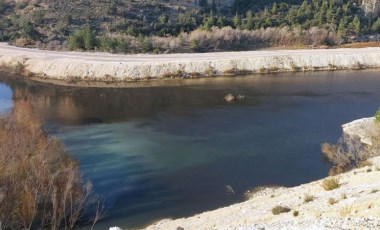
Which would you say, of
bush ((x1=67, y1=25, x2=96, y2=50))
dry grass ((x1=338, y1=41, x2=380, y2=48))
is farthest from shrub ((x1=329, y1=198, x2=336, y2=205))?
dry grass ((x1=338, y1=41, x2=380, y2=48))

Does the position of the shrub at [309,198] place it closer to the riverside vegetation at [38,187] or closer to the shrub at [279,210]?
the shrub at [279,210]

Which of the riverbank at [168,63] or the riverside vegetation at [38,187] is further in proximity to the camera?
the riverbank at [168,63]

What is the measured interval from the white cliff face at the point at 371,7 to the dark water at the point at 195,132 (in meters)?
40.8

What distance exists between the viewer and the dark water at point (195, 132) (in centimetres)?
3256

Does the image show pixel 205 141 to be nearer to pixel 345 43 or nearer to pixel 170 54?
pixel 170 54

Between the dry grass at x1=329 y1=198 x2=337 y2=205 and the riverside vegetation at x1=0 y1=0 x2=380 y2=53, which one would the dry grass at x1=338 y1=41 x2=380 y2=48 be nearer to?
the riverside vegetation at x1=0 y1=0 x2=380 y2=53

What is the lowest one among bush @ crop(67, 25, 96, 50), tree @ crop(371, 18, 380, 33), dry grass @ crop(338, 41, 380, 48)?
dry grass @ crop(338, 41, 380, 48)

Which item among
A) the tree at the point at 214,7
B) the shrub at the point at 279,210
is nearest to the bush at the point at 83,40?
the tree at the point at 214,7

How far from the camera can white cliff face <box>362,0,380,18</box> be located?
106125mm

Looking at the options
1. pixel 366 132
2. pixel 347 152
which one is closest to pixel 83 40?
pixel 366 132

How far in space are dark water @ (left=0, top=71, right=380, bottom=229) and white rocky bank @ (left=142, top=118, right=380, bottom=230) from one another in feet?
9.44

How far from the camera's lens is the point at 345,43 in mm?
93875

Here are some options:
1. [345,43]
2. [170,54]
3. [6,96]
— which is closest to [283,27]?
[345,43]

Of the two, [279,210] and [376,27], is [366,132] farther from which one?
[376,27]
